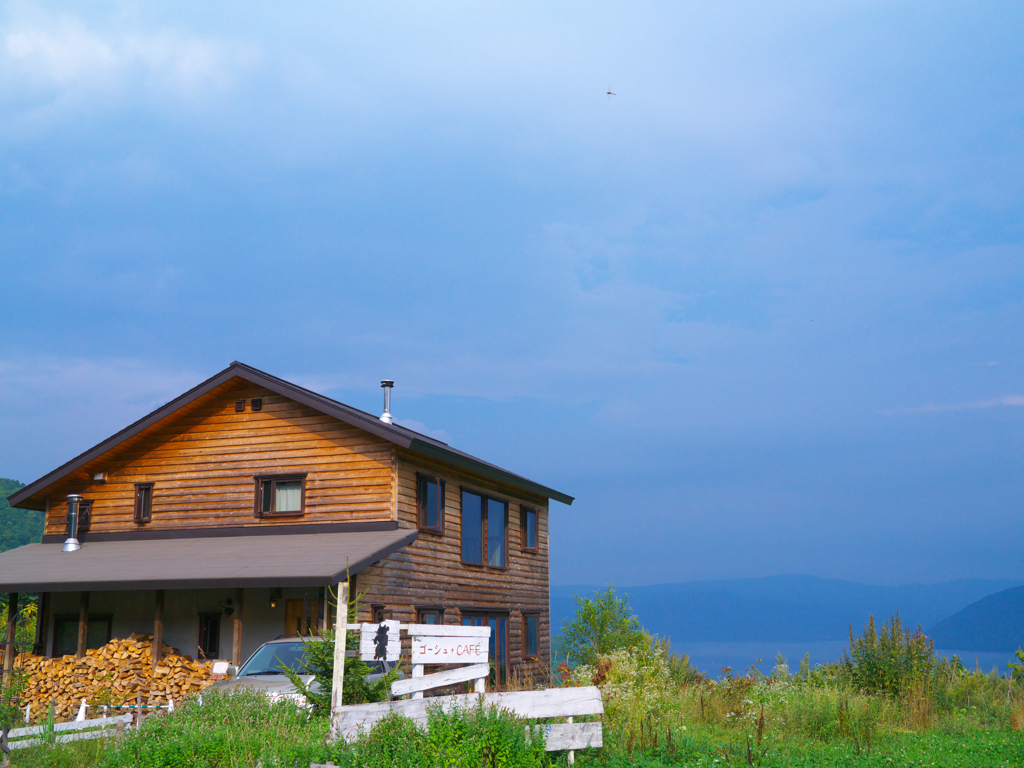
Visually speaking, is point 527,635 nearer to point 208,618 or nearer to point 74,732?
point 208,618

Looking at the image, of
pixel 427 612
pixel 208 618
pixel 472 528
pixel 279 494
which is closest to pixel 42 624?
pixel 208 618

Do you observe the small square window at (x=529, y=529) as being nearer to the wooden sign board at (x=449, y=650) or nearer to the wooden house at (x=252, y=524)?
the wooden house at (x=252, y=524)

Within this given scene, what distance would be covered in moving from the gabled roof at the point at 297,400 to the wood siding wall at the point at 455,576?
758 mm

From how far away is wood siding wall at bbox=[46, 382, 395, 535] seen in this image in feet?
69.9

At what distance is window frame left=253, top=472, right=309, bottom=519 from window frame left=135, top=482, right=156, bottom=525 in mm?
3285

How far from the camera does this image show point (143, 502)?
78.3 feet

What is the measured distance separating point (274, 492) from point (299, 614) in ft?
10.8

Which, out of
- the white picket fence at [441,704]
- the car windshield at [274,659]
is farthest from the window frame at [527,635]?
the white picket fence at [441,704]

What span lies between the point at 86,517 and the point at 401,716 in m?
17.4

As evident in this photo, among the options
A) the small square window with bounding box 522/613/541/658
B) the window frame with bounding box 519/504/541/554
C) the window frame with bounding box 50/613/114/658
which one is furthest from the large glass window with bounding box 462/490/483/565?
the window frame with bounding box 50/613/114/658

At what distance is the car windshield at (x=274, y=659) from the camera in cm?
1497

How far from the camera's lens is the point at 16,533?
57781 mm

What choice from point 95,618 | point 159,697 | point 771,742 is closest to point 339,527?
point 159,697

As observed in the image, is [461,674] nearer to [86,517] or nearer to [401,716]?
[401,716]
